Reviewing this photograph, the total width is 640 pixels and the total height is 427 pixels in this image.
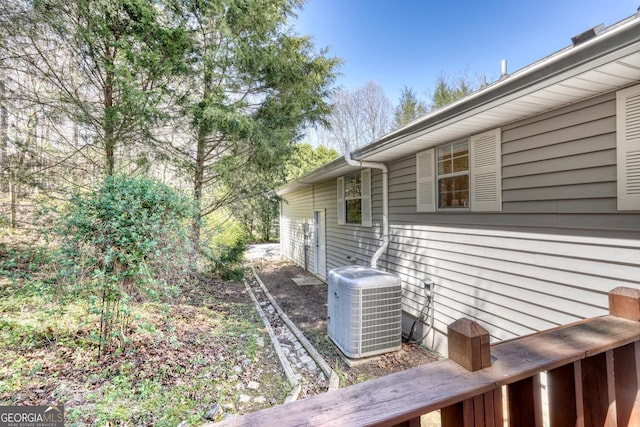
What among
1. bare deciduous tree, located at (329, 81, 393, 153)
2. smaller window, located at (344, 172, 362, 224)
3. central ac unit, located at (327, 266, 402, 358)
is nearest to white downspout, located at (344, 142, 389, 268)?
smaller window, located at (344, 172, 362, 224)

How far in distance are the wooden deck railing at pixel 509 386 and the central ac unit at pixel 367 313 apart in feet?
9.62

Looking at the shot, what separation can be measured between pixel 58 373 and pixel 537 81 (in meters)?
4.94

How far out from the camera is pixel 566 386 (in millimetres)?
874

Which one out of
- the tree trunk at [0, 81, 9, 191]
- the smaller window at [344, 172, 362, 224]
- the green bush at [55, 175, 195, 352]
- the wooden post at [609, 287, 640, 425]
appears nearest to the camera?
the wooden post at [609, 287, 640, 425]

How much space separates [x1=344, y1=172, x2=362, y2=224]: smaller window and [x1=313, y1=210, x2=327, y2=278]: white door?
1.80 metres

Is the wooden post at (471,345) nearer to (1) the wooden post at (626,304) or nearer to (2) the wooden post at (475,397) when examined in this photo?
(2) the wooden post at (475,397)

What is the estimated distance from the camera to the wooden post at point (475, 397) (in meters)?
0.70

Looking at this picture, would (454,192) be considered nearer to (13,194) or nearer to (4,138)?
(13,194)

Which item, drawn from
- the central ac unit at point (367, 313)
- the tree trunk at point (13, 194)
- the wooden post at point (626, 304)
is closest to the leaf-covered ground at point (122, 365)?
the central ac unit at point (367, 313)

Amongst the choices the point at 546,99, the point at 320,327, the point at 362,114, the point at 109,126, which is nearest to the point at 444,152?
the point at 546,99

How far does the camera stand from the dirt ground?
12.3 ft

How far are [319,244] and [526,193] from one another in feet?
21.5

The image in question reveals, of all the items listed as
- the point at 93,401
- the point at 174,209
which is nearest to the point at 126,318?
the point at 93,401
